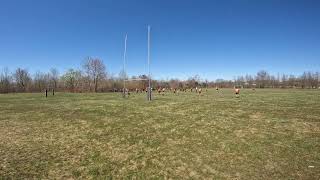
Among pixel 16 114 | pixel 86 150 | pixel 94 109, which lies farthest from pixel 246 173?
pixel 16 114

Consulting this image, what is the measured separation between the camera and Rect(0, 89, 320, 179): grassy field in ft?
40.0

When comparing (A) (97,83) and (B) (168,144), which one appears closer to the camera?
(B) (168,144)

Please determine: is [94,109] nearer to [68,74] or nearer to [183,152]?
[183,152]

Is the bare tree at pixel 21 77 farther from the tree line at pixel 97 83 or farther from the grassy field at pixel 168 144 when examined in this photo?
the grassy field at pixel 168 144

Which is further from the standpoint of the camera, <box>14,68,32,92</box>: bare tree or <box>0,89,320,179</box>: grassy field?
<box>14,68,32,92</box>: bare tree

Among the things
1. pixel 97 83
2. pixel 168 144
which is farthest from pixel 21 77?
pixel 168 144

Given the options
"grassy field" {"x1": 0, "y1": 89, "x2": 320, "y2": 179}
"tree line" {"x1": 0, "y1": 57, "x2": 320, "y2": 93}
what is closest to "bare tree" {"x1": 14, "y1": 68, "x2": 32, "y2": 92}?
"tree line" {"x1": 0, "y1": 57, "x2": 320, "y2": 93}

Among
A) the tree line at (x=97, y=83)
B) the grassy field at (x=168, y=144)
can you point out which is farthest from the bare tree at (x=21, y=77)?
the grassy field at (x=168, y=144)

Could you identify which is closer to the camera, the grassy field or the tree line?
the grassy field

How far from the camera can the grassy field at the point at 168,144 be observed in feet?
40.0

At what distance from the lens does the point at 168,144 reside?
49.2 feet

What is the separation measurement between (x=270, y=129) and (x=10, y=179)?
1288cm

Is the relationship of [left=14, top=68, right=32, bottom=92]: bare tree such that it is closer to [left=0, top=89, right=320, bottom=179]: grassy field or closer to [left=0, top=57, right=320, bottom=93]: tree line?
[left=0, top=57, right=320, bottom=93]: tree line

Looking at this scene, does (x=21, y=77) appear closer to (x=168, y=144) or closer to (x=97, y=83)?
(x=97, y=83)
